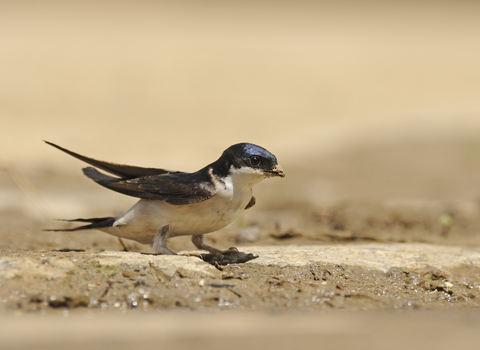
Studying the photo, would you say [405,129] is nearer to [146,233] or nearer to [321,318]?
[146,233]

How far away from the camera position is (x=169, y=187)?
4.62m

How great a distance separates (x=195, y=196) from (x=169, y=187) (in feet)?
0.89

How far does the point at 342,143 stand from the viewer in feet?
48.4

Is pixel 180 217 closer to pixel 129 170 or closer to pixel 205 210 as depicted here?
pixel 205 210

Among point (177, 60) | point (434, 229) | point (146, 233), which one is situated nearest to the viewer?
point (146, 233)

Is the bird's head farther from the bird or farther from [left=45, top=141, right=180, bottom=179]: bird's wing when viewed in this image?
[left=45, top=141, right=180, bottom=179]: bird's wing

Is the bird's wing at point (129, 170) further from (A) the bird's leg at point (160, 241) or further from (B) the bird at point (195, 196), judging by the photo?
(A) the bird's leg at point (160, 241)

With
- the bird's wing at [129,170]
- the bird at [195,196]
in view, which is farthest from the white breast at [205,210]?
the bird's wing at [129,170]

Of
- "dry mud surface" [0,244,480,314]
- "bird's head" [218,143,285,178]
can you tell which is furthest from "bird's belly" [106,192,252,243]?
"dry mud surface" [0,244,480,314]

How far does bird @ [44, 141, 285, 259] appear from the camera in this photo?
4520 millimetres

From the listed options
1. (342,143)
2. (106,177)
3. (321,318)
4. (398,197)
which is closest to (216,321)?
(321,318)

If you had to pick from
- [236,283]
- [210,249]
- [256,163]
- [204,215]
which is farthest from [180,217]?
[236,283]

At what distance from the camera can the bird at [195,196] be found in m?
4.52

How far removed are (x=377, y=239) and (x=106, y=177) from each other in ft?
10.1
